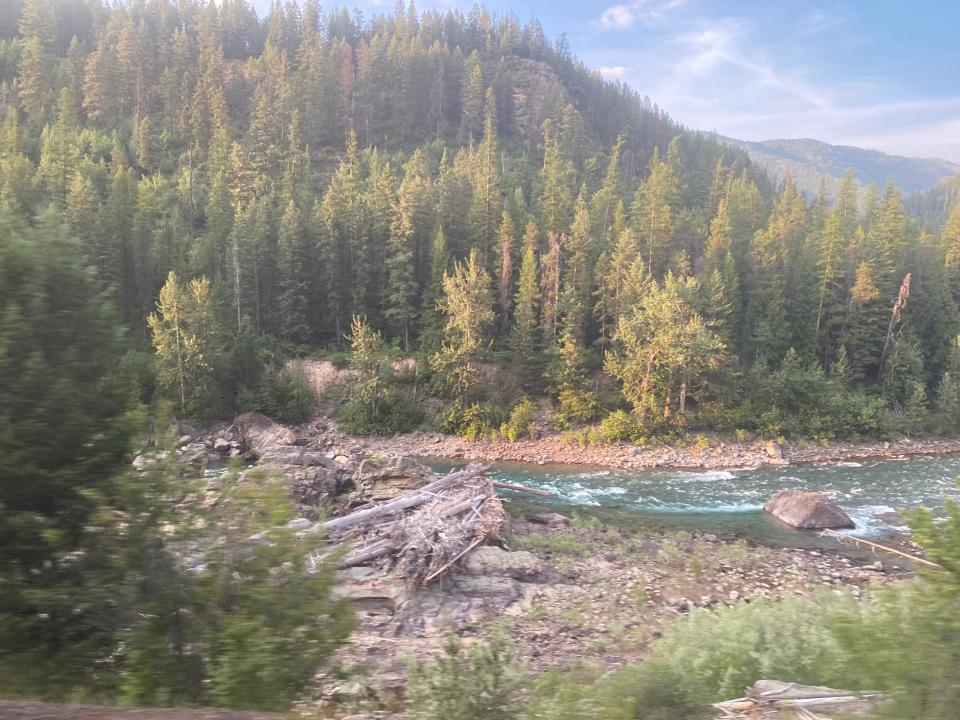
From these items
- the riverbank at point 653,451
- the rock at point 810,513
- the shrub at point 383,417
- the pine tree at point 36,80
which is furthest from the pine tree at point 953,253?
the pine tree at point 36,80

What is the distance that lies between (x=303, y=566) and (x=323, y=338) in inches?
1618

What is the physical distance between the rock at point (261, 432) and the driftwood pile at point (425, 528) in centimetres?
1718

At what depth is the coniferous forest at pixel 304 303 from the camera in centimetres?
522

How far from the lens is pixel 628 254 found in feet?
132

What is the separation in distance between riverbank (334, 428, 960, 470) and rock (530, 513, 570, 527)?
422 inches

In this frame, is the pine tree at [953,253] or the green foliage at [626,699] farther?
the pine tree at [953,253]

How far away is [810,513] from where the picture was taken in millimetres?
21828

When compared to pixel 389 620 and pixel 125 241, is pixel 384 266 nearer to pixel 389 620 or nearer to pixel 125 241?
pixel 125 241

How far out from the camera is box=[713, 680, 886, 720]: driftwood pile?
5.44 meters

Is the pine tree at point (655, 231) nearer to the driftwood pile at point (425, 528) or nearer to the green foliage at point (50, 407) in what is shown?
the driftwood pile at point (425, 528)

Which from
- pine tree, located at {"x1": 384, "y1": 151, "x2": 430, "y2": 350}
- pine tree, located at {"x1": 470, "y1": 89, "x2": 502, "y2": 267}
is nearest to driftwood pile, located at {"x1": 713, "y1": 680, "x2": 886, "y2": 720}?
pine tree, located at {"x1": 384, "y1": 151, "x2": 430, "y2": 350}

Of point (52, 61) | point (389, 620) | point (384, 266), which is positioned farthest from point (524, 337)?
point (52, 61)

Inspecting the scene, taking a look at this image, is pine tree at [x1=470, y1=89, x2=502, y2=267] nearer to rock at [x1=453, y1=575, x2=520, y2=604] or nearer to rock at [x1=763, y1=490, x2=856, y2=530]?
rock at [x1=763, y1=490, x2=856, y2=530]

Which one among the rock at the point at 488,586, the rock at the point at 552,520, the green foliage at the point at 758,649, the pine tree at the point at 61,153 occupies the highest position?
the pine tree at the point at 61,153
